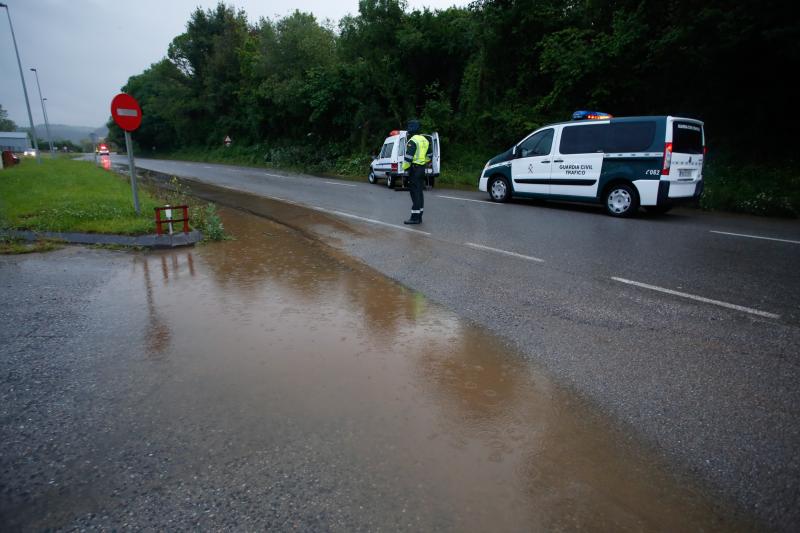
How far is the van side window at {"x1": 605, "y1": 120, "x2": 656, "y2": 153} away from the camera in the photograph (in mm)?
10414

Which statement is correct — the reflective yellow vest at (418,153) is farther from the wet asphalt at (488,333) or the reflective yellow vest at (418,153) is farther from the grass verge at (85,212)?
the wet asphalt at (488,333)

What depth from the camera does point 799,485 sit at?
257cm

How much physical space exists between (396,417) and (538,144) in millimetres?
10822

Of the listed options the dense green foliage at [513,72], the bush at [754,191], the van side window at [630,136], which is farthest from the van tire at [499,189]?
the dense green foliage at [513,72]

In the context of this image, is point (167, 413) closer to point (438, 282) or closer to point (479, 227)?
point (438, 282)

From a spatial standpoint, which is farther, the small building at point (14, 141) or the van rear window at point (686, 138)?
the small building at point (14, 141)

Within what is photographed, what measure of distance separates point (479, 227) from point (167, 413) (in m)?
7.48

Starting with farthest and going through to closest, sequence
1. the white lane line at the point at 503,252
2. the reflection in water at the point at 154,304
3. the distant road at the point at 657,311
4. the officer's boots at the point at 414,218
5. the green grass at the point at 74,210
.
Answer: the officer's boots at the point at 414,218, the green grass at the point at 74,210, the white lane line at the point at 503,252, the reflection in water at the point at 154,304, the distant road at the point at 657,311

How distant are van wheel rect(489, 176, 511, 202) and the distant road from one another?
2.92 meters

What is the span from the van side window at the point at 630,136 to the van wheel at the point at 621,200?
808 millimetres

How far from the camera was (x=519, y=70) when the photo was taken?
2097cm

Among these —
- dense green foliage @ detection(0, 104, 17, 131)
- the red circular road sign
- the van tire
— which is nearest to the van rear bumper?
the van tire

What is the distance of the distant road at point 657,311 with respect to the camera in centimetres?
296

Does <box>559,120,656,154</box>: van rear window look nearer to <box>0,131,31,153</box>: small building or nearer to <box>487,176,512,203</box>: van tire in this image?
<box>487,176,512,203</box>: van tire
